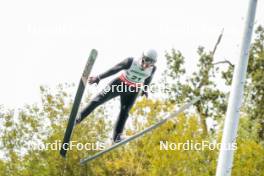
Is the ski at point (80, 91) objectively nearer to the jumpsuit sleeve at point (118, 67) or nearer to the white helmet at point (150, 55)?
the jumpsuit sleeve at point (118, 67)

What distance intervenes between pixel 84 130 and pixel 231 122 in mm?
22679

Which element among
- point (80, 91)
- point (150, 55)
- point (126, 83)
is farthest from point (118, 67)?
point (80, 91)

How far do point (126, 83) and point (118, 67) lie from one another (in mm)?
361

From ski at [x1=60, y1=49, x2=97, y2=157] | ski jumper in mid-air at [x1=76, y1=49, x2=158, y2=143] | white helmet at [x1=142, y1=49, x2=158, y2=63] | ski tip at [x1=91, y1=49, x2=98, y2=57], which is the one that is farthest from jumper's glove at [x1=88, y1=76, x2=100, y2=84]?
white helmet at [x1=142, y1=49, x2=158, y2=63]

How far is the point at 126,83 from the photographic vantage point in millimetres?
7695

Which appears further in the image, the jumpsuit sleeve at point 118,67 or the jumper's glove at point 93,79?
the jumper's glove at point 93,79

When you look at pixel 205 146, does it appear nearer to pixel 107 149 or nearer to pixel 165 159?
pixel 165 159

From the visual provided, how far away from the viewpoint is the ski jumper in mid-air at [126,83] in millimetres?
7360

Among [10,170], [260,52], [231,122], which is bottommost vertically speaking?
[10,170]

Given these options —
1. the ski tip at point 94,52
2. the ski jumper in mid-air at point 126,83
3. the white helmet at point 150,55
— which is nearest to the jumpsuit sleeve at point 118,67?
the ski jumper in mid-air at point 126,83

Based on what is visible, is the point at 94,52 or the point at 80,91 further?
the point at 80,91

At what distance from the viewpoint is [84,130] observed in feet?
90.7

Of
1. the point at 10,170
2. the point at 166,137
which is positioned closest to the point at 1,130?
the point at 10,170

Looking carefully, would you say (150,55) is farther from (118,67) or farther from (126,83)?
(126,83)
